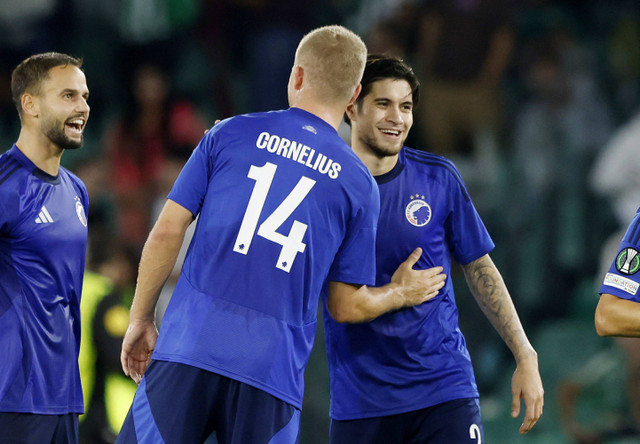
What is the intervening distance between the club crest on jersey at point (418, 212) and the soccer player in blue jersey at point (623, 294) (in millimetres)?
1016

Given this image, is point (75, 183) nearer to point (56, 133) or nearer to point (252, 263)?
point (56, 133)

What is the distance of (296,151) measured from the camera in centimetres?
317

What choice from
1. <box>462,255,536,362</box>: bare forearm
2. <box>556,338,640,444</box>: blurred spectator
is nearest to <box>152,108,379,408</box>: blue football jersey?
<box>462,255,536,362</box>: bare forearm

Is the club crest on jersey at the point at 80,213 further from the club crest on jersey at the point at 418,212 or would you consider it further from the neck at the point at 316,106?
the club crest on jersey at the point at 418,212

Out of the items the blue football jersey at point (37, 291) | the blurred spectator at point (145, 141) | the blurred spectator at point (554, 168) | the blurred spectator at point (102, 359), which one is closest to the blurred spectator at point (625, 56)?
the blurred spectator at point (554, 168)

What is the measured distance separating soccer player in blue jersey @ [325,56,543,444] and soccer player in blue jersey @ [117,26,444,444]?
2.36ft

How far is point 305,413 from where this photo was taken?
9438 mm

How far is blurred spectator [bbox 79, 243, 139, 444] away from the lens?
692 centimetres

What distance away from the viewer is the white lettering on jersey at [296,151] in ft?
10.4

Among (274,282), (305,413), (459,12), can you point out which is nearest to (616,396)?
(305,413)

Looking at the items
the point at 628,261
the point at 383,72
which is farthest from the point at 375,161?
the point at 628,261

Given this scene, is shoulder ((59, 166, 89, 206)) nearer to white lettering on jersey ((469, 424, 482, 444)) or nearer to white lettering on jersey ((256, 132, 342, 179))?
white lettering on jersey ((256, 132, 342, 179))

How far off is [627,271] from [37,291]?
2.45m

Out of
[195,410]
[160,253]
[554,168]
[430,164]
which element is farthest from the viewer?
[554,168]
